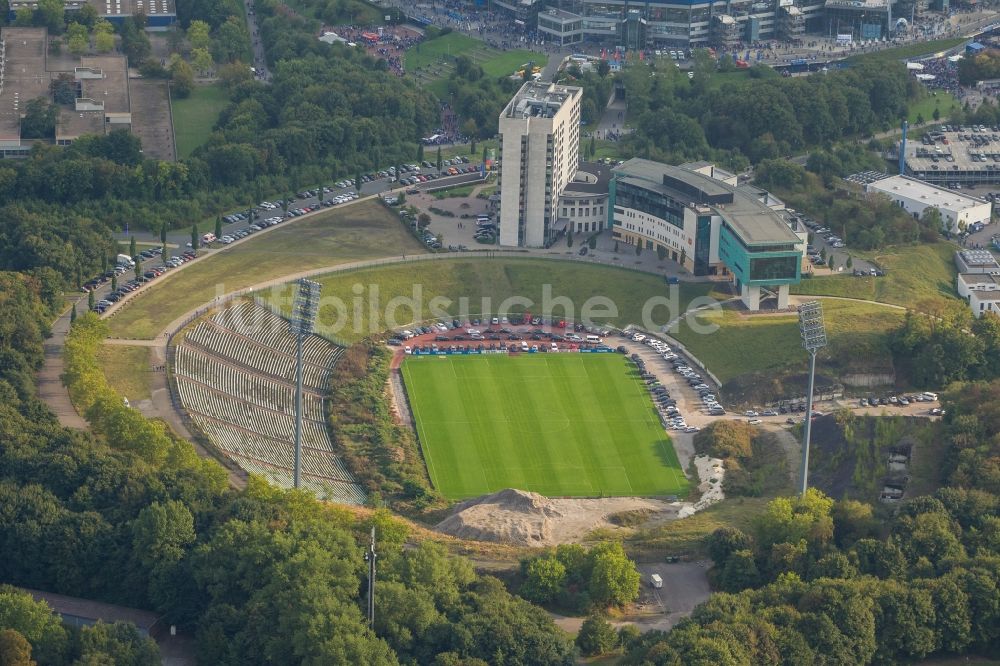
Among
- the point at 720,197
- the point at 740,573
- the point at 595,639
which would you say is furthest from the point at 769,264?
the point at 595,639

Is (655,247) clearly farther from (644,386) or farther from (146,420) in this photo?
(146,420)

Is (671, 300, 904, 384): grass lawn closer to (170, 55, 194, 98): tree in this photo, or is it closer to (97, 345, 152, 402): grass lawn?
(97, 345, 152, 402): grass lawn

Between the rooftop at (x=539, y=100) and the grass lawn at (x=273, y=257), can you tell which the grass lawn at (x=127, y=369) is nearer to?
the grass lawn at (x=273, y=257)

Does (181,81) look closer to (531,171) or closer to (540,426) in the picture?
(531,171)

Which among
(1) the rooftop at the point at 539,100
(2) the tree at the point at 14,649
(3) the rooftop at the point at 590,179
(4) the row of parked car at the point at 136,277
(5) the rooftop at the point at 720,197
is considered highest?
(1) the rooftop at the point at 539,100

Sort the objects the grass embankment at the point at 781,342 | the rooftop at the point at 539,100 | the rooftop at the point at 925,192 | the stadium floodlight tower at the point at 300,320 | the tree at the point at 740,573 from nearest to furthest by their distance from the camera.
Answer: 1. the tree at the point at 740,573
2. the stadium floodlight tower at the point at 300,320
3. the grass embankment at the point at 781,342
4. the rooftop at the point at 539,100
5. the rooftop at the point at 925,192

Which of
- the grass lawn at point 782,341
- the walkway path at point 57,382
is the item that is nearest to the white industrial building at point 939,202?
the grass lawn at point 782,341

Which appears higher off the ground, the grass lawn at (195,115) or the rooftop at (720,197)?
the rooftop at (720,197)

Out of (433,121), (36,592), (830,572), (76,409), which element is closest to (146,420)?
(76,409)
